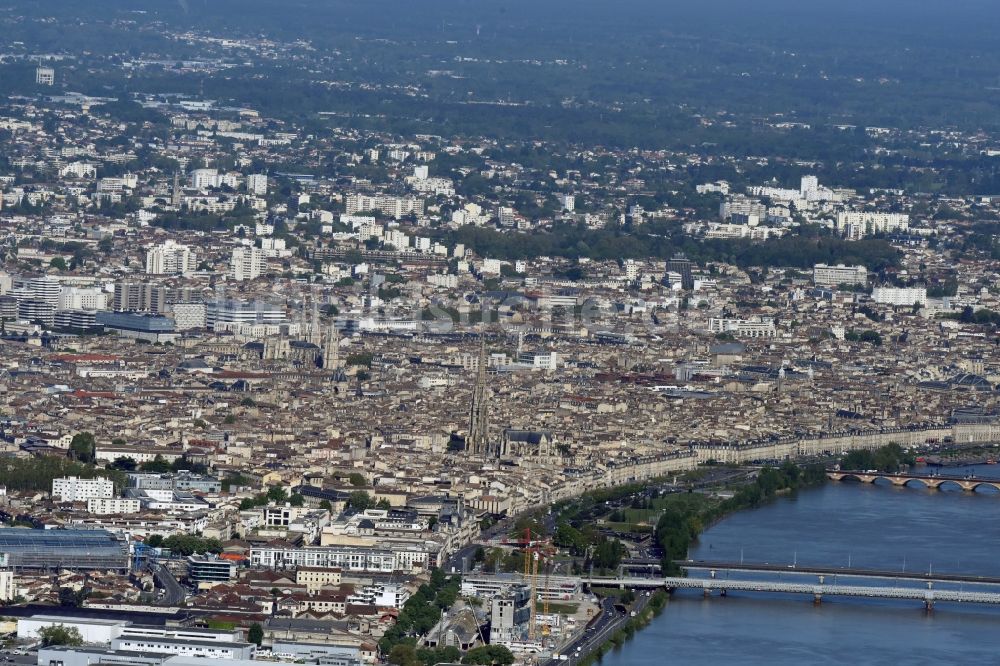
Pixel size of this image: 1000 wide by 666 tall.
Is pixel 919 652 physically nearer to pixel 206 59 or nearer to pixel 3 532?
pixel 3 532

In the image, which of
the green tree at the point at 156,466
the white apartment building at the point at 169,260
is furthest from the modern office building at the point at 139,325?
the green tree at the point at 156,466

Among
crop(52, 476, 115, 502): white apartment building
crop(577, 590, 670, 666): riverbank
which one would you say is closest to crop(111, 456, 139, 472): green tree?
crop(52, 476, 115, 502): white apartment building

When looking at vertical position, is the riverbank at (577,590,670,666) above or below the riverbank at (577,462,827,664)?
below

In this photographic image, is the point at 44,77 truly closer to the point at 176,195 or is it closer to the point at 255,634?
the point at 176,195

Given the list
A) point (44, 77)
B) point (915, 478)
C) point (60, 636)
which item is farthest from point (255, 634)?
point (44, 77)

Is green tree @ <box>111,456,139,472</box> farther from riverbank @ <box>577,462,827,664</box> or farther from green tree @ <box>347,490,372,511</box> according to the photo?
riverbank @ <box>577,462,827,664</box>

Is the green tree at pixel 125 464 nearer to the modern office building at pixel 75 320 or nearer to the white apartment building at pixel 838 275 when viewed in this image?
the modern office building at pixel 75 320
